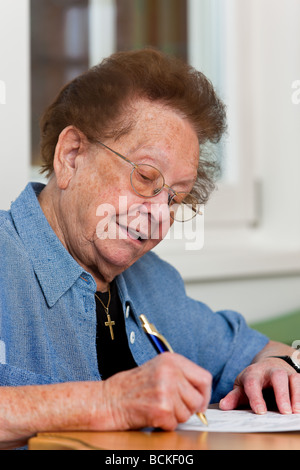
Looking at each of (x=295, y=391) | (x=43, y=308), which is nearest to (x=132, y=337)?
(x=43, y=308)

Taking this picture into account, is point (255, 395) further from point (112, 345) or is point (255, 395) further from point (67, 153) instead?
point (67, 153)

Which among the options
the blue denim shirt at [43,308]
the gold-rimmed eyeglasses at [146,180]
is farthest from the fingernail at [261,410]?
the gold-rimmed eyeglasses at [146,180]

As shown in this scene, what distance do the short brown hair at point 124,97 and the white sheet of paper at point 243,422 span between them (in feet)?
1.66

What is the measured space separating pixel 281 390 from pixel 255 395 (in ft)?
0.14

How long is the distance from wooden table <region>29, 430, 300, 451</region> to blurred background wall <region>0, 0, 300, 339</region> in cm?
120

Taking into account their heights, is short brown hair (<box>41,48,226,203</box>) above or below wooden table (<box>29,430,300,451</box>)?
above

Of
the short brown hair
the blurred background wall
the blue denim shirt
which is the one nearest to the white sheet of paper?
the blue denim shirt

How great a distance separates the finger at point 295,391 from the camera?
1.04 m

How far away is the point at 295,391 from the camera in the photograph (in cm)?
107

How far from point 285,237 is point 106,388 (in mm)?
1742

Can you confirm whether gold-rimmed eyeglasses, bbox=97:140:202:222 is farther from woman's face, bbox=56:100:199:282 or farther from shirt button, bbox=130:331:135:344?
shirt button, bbox=130:331:135:344

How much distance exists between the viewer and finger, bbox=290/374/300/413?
3.40 ft
